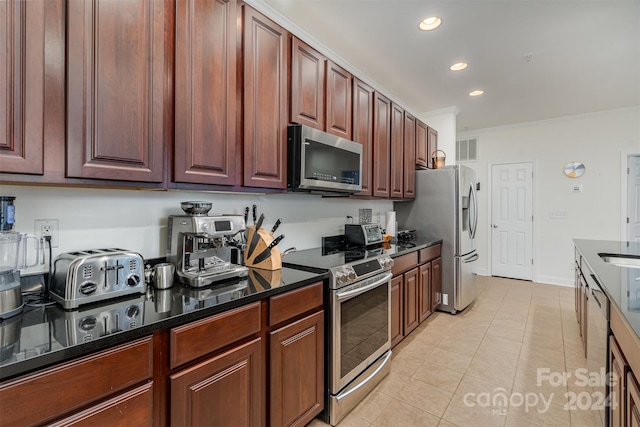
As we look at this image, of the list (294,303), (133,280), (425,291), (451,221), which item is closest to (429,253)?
(425,291)

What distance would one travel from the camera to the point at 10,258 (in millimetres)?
1169

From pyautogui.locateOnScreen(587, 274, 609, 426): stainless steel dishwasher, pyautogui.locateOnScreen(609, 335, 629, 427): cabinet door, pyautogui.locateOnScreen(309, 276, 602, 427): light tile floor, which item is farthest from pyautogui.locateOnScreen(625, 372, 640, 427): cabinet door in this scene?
pyautogui.locateOnScreen(309, 276, 602, 427): light tile floor

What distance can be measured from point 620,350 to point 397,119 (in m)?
2.61

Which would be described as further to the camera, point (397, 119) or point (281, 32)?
point (397, 119)

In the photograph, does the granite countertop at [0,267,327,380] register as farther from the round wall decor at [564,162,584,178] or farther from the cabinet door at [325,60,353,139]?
the round wall decor at [564,162,584,178]

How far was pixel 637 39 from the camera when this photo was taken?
260 cm

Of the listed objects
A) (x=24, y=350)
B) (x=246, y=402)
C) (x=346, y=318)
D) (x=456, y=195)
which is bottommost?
(x=246, y=402)

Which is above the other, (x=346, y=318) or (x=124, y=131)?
(x=124, y=131)

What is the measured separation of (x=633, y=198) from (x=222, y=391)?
597 centimetres

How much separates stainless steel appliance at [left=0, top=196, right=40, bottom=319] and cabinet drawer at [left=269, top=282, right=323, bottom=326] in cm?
93

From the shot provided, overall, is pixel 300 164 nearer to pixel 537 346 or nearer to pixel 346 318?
pixel 346 318

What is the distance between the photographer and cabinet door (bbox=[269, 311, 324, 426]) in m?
1.45

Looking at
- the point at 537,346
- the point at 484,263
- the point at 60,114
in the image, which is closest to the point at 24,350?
the point at 60,114

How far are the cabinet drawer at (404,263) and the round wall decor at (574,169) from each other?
3.68 metres
